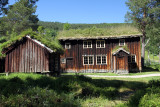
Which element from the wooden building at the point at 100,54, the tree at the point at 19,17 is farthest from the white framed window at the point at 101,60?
the tree at the point at 19,17

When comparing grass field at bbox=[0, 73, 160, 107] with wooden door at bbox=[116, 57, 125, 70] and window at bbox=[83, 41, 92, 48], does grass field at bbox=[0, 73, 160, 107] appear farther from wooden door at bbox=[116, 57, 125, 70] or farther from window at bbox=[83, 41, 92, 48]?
window at bbox=[83, 41, 92, 48]

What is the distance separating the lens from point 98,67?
75.7 feet

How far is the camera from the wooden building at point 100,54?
2244cm

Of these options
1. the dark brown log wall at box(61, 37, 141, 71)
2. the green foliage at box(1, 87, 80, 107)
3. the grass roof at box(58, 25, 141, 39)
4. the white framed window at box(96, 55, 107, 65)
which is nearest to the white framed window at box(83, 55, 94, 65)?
the dark brown log wall at box(61, 37, 141, 71)

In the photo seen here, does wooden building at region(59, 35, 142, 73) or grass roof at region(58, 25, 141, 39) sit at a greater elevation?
grass roof at region(58, 25, 141, 39)

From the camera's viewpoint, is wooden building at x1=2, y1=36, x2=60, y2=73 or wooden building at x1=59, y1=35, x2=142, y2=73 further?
wooden building at x1=59, y1=35, x2=142, y2=73

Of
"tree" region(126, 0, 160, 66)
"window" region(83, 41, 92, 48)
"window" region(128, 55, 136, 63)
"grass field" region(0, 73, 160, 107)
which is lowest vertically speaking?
"grass field" region(0, 73, 160, 107)

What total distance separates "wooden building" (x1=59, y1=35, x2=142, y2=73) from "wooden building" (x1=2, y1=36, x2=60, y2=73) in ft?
30.9

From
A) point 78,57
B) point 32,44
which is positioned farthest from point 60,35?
point 32,44

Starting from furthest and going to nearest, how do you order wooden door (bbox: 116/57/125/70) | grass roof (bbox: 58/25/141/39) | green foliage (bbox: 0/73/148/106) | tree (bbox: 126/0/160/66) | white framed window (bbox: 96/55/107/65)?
tree (bbox: 126/0/160/66) < white framed window (bbox: 96/55/107/65) < grass roof (bbox: 58/25/141/39) < wooden door (bbox: 116/57/125/70) < green foliage (bbox: 0/73/148/106)

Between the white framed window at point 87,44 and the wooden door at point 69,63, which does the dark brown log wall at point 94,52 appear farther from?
the white framed window at point 87,44

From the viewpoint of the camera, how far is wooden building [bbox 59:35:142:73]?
2244 centimetres

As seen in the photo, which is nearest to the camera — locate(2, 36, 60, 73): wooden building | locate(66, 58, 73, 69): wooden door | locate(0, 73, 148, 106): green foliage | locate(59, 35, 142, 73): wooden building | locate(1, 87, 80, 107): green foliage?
locate(1, 87, 80, 107): green foliage

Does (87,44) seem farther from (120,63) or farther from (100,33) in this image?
(120,63)
